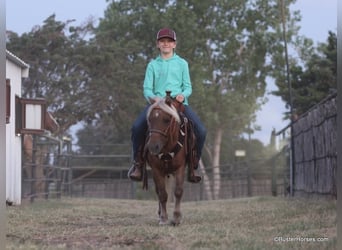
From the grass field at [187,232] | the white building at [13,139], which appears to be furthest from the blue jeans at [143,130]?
the white building at [13,139]

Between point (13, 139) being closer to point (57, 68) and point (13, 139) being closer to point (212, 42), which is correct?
point (57, 68)

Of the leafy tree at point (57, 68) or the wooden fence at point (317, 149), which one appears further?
the leafy tree at point (57, 68)

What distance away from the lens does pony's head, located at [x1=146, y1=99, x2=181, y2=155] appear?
5758mm

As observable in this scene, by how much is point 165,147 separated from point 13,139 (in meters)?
4.80

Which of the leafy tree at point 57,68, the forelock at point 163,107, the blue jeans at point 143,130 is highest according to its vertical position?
the leafy tree at point 57,68

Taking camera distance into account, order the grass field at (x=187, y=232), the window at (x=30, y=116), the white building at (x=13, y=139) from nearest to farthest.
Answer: the grass field at (x=187, y=232)
the white building at (x=13, y=139)
the window at (x=30, y=116)

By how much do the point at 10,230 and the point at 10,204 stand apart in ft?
14.3

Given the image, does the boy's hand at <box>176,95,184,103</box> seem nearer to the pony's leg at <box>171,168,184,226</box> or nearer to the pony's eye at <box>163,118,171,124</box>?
the pony's eye at <box>163,118,171,124</box>

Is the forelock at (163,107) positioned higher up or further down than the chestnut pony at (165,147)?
higher up

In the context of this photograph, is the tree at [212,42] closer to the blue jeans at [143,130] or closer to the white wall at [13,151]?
the white wall at [13,151]

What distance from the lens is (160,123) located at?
582 cm

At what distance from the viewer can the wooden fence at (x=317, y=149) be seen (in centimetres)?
936

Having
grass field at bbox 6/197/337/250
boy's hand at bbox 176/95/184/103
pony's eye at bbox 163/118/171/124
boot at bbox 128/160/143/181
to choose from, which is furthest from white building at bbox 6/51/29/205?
pony's eye at bbox 163/118/171/124

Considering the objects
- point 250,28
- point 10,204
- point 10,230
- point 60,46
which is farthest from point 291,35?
point 10,230
